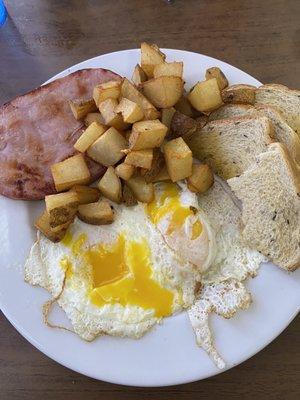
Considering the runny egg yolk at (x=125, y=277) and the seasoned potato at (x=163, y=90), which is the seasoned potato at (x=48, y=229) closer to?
the runny egg yolk at (x=125, y=277)

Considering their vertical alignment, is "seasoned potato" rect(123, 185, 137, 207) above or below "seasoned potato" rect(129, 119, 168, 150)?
below

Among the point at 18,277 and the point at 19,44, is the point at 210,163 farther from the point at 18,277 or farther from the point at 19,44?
the point at 19,44

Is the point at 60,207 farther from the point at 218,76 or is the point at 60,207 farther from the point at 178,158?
the point at 218,76

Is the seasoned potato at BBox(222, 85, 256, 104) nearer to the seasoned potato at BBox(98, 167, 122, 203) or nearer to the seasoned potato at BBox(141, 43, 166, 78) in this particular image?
the seasoned potato at BBox(141, 43, 166, 78)

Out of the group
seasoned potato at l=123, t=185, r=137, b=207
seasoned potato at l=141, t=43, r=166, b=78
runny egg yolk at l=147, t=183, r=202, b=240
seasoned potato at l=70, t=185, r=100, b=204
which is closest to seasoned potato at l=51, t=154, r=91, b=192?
seasoned potato at l=70, t=185, r=100, b=204

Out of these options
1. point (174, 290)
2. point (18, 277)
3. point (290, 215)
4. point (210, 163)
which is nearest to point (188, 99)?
point (210, 163)

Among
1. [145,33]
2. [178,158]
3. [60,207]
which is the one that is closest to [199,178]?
[178,158]
